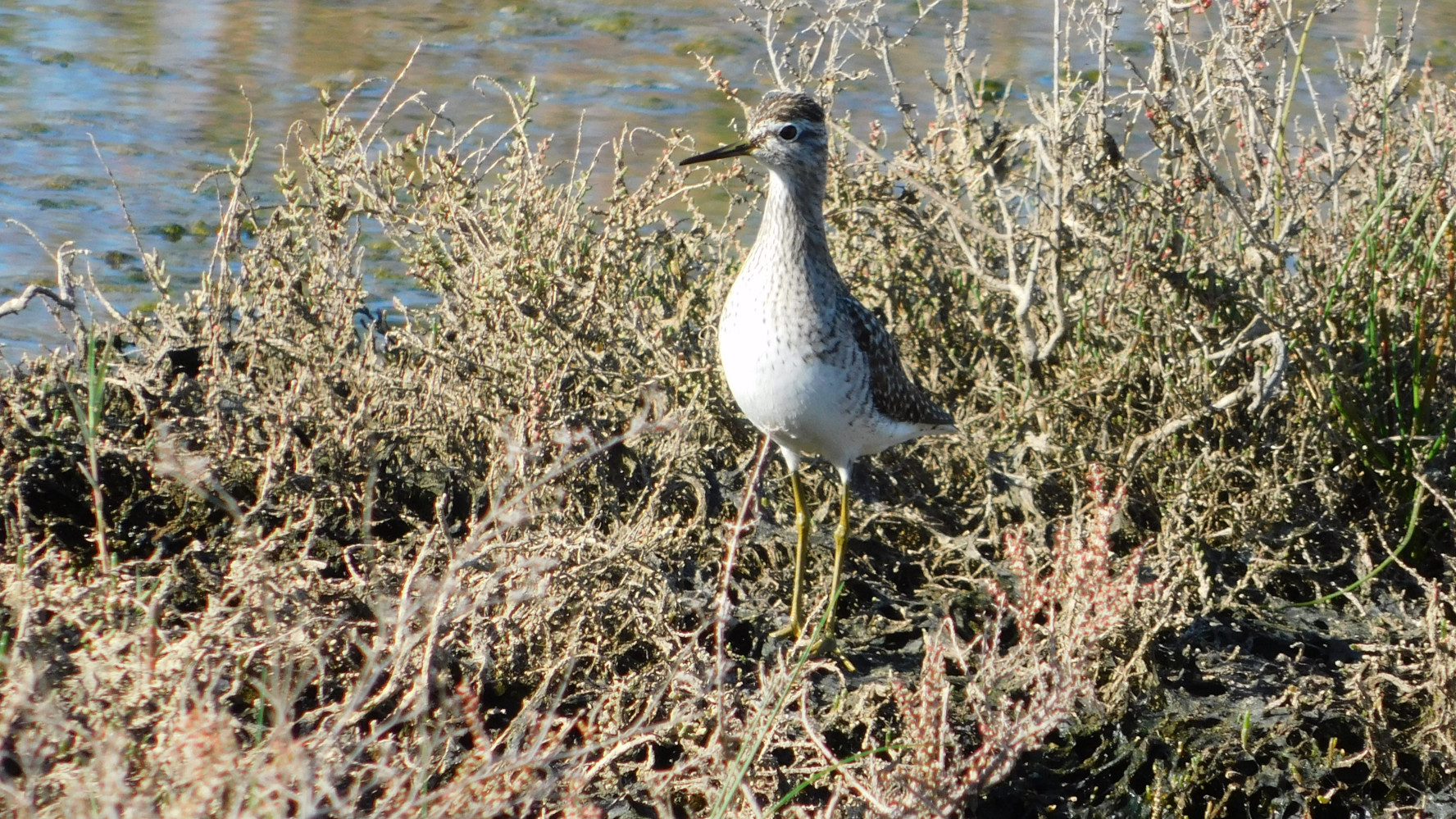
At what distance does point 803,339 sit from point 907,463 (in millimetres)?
1079

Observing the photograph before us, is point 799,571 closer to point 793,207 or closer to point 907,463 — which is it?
point 907,463

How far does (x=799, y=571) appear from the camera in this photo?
15.2ft

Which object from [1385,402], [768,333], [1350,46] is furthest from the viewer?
[1350,46]

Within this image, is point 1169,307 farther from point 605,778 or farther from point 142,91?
point 142,91

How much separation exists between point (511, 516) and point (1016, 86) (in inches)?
309

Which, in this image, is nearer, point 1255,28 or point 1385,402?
point 1255,28

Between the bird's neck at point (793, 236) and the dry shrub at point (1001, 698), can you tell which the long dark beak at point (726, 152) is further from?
the dry shrub at point (1001, 698)

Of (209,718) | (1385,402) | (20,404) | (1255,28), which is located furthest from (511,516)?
(1385,402)

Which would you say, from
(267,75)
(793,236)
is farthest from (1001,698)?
(267,75)

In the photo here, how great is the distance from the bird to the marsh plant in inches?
10.8

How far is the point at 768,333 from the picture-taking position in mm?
4141

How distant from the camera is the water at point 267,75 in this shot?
24.5 feet

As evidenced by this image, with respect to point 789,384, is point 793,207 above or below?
above

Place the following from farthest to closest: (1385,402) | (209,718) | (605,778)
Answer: (1385,402) < (605,778) < (209,718)
